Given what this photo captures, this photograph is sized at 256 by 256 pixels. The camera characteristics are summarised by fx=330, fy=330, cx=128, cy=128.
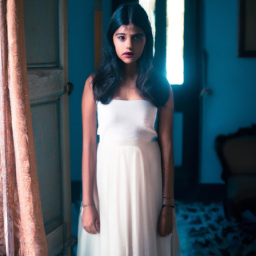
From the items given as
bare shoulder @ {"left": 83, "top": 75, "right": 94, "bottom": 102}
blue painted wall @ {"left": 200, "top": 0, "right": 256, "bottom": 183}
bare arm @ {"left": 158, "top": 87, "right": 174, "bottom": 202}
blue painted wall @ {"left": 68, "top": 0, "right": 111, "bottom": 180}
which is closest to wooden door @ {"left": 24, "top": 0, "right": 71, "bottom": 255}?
bare shoulder @ {"left": 83, "top": 75, "right": 94, "bottom": 102}

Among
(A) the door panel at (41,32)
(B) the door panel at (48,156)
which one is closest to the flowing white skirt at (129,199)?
(B) the door panel at (48,156)

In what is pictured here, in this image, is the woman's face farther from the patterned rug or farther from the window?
the window

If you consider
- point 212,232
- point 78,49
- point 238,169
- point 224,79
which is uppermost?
point 78,49

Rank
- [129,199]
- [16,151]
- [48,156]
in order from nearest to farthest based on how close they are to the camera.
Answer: [16,151]
[129,199]
[48,156]

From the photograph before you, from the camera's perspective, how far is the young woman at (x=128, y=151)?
1.15 metres

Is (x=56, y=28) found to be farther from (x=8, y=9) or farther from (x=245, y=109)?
(x=245, y=109)

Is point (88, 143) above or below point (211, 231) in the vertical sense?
above

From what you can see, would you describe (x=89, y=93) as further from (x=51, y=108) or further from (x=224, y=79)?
(x=224, y=79)

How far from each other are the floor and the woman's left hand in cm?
89

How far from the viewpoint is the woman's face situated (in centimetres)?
112

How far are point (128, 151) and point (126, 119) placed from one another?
11 centimetres

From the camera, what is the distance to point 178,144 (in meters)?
2.72

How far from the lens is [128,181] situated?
116 centimetres

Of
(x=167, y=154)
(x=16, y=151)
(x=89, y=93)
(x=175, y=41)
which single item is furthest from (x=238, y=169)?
(x=16, y=151)
